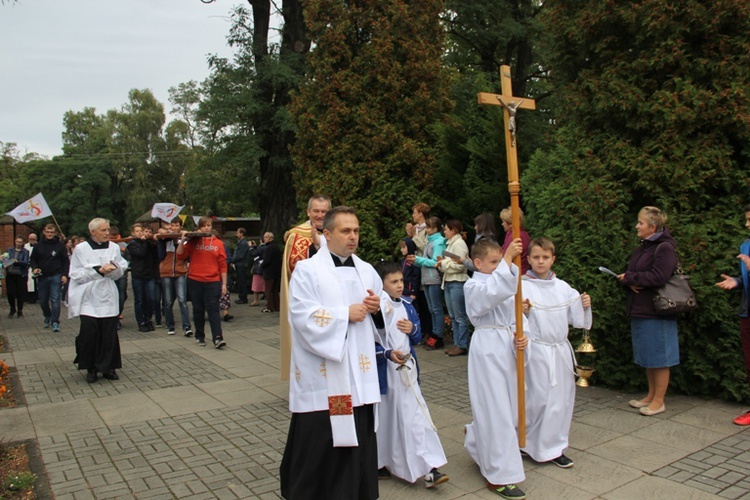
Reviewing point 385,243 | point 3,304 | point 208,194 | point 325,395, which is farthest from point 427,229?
point 3,304

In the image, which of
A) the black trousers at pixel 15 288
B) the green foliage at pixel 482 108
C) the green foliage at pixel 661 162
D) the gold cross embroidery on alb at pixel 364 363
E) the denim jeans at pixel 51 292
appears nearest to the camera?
the gold cross embroidery on alb at pixel 364 363

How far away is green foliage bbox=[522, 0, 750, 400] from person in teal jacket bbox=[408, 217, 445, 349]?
192cm

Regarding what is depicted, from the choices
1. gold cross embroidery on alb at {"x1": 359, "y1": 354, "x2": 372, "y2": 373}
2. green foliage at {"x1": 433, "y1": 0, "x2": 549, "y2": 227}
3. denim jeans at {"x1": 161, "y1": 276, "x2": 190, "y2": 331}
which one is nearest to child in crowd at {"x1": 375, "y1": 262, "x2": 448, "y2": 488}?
gold cross embroidery on alb at {"x1": 359, "y1": 354, "x2": 372, "y2": 373}

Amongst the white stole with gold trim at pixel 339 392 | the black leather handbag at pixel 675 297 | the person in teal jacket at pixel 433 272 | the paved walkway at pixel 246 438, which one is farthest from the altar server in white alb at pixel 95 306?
the black leather handbag at pixel 675 297

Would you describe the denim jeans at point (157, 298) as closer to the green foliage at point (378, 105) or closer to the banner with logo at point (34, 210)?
the green foliage at point (378, 105)

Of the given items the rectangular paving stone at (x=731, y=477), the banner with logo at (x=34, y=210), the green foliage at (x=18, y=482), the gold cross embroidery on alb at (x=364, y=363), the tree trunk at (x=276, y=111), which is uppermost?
the tree trunk at (x=276, y=111)

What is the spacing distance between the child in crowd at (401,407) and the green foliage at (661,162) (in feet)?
9.61

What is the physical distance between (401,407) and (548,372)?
3.77 feet

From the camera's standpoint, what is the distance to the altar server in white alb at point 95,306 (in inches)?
290

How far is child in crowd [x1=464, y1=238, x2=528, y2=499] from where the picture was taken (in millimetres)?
3975

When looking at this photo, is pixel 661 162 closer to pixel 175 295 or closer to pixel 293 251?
pixel 293 251

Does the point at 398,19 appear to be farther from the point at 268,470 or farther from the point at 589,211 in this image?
the point at 268,470

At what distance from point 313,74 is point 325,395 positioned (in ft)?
31.5

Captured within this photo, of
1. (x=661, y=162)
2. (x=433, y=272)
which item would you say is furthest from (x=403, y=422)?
(x=433, y=272)
